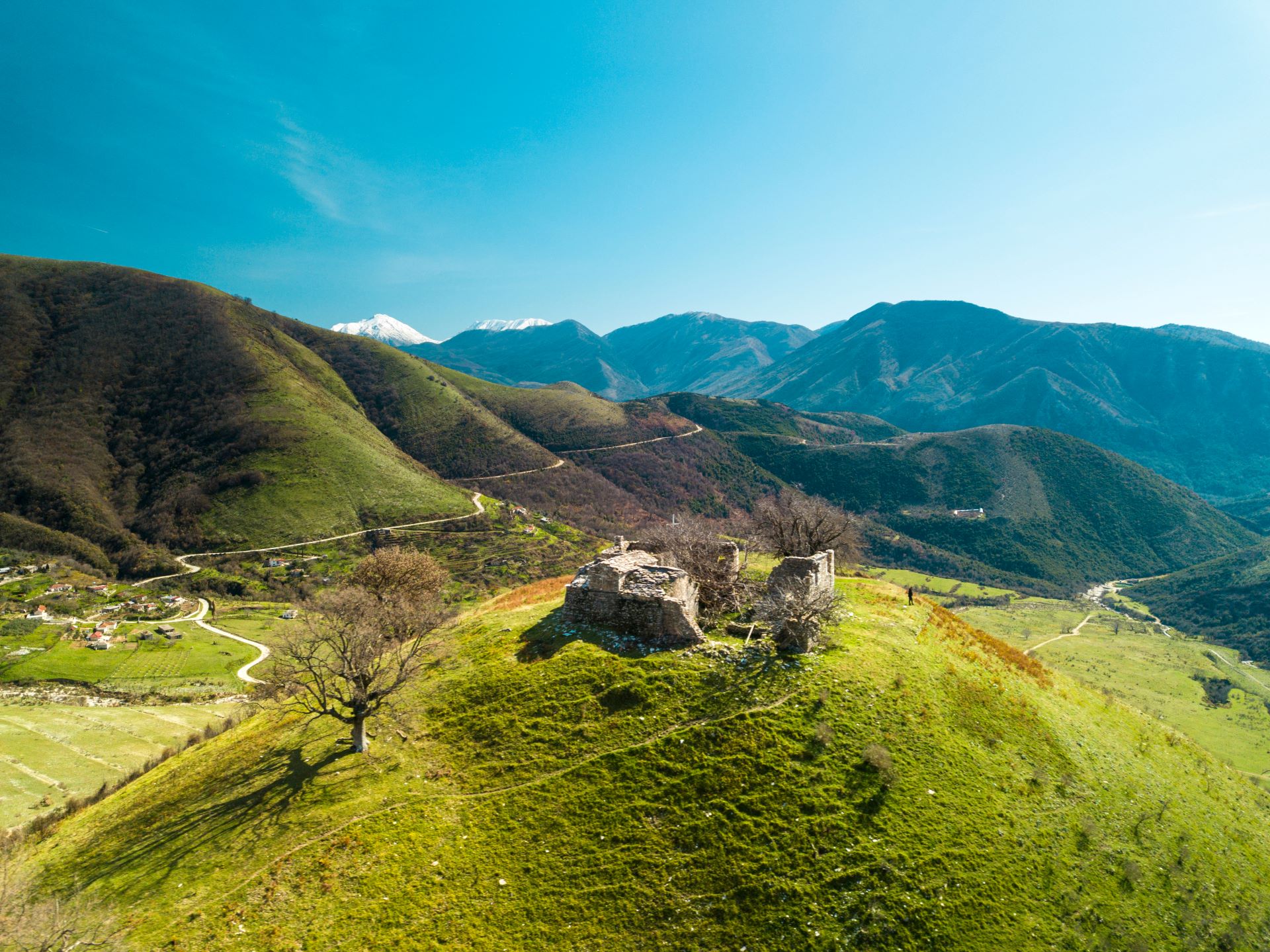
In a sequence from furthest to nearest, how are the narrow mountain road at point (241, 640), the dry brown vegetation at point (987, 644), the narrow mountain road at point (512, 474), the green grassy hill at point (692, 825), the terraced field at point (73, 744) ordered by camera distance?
the narrow mountain road at point (512, 474)
the narrow mountain road at point (241, 640)
the terraced field at point (73, 744)
the dry brown vegetation at point (987, 644)
the green grassy hill at point (692, 825)

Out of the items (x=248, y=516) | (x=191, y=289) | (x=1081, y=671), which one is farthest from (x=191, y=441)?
(x=1081, y=671)

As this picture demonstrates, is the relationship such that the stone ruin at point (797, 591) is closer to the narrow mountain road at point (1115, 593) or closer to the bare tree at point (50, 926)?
the bare tree at point (50, 926)

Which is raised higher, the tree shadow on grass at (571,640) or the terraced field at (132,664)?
the tree shadow on grass at (571,640)

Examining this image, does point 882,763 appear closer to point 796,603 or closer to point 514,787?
point 796,603

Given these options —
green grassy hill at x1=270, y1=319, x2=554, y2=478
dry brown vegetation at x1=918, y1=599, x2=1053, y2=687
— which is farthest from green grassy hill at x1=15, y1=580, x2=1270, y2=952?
green grassy hill at x1=270, y1=319, x2=554, y2=478

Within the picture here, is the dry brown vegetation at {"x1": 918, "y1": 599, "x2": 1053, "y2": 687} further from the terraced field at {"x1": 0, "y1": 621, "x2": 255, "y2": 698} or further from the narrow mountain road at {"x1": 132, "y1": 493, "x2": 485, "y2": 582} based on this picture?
the narrow mountain road at {"x1": 132, "y1": 493, "x2": 485, "y2": 582}

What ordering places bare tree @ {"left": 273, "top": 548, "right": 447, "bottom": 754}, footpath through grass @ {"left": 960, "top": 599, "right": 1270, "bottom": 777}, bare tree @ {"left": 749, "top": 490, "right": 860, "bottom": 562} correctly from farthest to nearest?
footpath through grass @ {"left": 960, "top": 599, "right": 1270, "bottom": 777}
bare tree @ {"left": 749, "top": 490, "right": 860, "bottom": 562}
bare tree @ {"left": 273, "top": 548, "right": 447, "bottom": 754}

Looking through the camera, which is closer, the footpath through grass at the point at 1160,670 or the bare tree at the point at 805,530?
the bare tree at the point at 805,530

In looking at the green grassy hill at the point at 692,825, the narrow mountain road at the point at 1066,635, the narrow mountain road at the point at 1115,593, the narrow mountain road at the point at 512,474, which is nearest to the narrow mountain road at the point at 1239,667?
the narrow mountain road at the point at 1115,593
